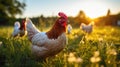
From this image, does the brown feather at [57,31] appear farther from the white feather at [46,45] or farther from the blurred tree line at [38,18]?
the blurred tree line at [38,18]

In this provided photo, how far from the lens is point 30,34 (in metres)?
6.43

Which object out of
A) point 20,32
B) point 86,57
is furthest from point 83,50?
point 20,32

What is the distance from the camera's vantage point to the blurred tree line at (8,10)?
1225 inches

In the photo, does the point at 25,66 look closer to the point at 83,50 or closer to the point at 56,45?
the point at 56,45

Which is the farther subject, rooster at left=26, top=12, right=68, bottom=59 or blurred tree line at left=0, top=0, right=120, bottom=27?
blurred tree line at left=0, top=0, right=120, bottom=27

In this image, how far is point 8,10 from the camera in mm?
34312

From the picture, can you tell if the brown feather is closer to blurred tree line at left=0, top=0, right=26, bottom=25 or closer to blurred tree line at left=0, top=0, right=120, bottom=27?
blurred tree line at left=0, top=0, right=120, bottom=27

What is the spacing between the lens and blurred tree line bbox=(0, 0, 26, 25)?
31109mm

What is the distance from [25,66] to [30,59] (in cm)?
45

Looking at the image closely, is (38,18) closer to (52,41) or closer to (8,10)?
(8,10)

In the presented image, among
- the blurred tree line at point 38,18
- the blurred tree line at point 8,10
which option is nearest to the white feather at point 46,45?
the blurred tree line at point 38,18

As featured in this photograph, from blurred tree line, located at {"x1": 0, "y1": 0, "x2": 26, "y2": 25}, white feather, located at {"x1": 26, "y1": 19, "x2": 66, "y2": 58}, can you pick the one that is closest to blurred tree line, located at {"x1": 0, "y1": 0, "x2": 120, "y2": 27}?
blurred tree line, located at {"x1": 0, "y1": 0, "x2": 26, "y2": 25}

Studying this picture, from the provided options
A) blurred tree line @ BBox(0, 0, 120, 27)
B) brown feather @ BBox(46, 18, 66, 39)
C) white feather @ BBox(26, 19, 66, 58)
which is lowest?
blurred tree line @ BBox(0, 0, 120, 27)

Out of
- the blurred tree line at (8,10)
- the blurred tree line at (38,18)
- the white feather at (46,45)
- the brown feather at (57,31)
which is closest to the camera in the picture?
the white feather at (46,45)
